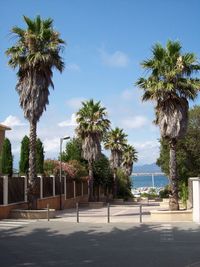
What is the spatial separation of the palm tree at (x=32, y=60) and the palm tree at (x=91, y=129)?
18611 mm

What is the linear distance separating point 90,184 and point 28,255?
33.9m

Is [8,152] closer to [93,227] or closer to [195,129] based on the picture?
[195,129]

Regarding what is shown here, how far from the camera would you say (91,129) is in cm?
4578

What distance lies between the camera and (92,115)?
46312 millimetres

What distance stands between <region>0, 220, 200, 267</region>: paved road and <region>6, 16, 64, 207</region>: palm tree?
312 inches

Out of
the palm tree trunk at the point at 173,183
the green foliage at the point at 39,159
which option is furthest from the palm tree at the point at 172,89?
the green foliage at the point at 39,159

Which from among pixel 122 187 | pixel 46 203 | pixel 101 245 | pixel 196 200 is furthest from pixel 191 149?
pixel 101 245

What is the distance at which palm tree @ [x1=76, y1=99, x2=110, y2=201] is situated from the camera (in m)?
45.9

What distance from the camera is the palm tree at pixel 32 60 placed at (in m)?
26.9

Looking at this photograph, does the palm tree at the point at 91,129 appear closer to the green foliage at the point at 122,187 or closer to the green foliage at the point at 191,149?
A: the green foliage at the point at 191,149

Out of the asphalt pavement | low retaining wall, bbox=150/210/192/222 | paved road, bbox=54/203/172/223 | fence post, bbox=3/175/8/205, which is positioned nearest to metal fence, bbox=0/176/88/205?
fence post, bbox=3/175/8/205

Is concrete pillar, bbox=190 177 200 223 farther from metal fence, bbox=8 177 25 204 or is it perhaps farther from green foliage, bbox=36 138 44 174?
green foliage, bbox=36 138 44 174

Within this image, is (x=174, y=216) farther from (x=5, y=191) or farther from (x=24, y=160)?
(x=24, y=160)

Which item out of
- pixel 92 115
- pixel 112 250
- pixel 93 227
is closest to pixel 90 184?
pixel 92 115
